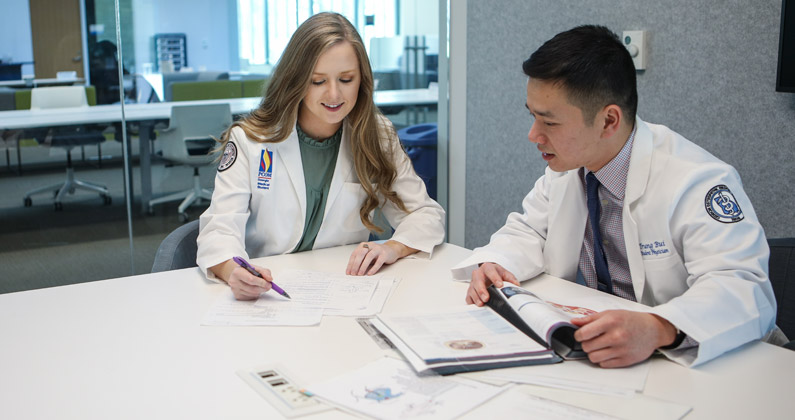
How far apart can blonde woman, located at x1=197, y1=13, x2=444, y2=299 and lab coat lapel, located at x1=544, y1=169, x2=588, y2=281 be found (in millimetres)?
352

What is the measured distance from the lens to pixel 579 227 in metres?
1.71

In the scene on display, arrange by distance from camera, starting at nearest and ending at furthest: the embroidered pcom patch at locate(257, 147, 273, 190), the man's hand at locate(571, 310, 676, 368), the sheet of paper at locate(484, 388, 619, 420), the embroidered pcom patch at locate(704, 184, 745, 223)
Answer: the sheet of paper at locate(484, 388, 619, 420), the man's hand at locate(571, 310, 676, 368), the embroidered pcom patch at locate(704, 184, 745, 223), the embroidered pcom patch at locate(257, 147, 273, 190)

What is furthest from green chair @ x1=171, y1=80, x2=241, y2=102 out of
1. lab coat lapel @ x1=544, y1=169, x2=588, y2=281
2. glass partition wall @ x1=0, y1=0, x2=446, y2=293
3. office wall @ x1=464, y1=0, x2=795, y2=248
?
lab coat lapel @ x1=544, y1=169, x2=588, y2=281

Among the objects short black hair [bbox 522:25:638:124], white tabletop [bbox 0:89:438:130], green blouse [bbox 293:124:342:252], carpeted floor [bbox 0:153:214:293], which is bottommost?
carpeted floor [bbox 0:153:214:293]

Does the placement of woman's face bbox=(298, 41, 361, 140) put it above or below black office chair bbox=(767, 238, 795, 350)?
above

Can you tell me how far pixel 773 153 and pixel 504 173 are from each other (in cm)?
122

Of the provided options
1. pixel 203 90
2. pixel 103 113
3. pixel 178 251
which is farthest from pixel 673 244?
pixel 103 113

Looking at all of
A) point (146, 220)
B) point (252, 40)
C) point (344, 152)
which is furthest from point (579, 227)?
point (146, 220)

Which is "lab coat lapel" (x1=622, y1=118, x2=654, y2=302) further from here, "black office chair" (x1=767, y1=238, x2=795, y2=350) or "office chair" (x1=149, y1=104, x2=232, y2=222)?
"office chair" (x1=149, y1=104, x2=232, y2=222)

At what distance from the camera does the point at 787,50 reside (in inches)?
82.2

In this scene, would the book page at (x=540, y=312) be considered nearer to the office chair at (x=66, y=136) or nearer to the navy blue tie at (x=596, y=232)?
the navy blue tie at (x=596, y=232)

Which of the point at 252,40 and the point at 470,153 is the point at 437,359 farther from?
the point at 252,40

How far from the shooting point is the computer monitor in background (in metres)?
2.06

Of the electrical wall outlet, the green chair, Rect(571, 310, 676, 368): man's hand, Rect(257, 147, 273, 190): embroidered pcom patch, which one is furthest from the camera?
the green chair
